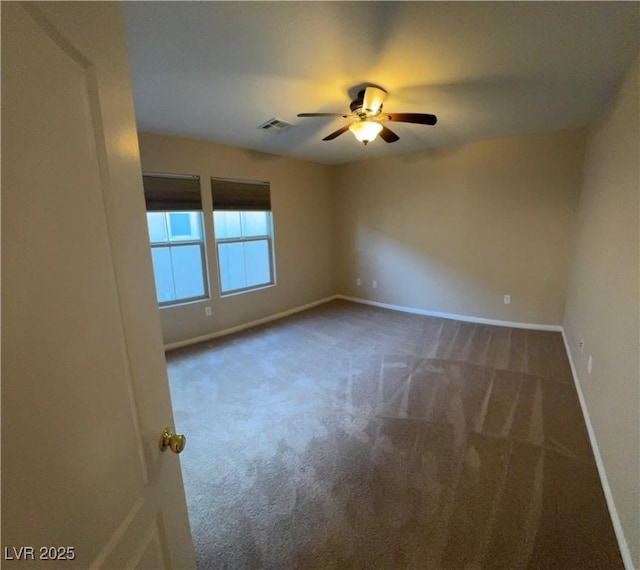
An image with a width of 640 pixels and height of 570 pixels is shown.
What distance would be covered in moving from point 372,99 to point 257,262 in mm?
2990

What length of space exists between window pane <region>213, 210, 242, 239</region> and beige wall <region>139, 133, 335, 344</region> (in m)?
0.15

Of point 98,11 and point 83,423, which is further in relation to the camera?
point 98,11

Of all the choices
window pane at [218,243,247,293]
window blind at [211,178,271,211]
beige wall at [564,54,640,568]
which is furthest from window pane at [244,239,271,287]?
beige wall at [564,54,640,568]

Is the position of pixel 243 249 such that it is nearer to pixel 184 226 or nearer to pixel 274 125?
pixel 184 226

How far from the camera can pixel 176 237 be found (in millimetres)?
3846

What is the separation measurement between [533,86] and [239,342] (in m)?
3.87

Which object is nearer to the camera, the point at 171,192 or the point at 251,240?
the point at 171,192

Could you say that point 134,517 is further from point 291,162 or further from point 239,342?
point 291,162

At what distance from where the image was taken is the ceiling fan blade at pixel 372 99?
226 cm

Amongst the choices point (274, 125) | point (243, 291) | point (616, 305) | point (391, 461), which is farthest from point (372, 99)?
point (243, 291)

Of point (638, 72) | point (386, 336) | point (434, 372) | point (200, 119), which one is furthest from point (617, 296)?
point (200, 119)

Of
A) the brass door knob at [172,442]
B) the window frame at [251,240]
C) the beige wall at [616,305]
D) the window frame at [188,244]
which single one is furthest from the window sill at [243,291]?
the beige wall at [616,305]

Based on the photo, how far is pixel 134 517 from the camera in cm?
69

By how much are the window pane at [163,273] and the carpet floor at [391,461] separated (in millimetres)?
790
